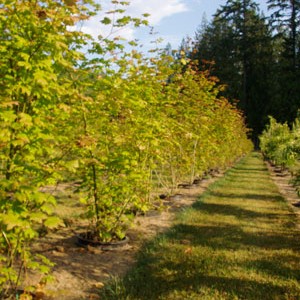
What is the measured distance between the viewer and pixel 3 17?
2967mm

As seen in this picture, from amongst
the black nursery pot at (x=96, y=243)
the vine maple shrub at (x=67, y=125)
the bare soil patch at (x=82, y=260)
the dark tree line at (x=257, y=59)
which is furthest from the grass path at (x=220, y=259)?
the dark tree line at (x=257, y=59)

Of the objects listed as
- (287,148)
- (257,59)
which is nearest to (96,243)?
(287,148)

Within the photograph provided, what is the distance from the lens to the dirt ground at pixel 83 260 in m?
3.58

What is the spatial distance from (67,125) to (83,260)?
163 centimetres

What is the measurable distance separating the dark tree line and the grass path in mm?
36335

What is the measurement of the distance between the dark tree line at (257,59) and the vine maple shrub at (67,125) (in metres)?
37.5

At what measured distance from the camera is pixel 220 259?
4.52 meters

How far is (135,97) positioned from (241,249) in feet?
8.22

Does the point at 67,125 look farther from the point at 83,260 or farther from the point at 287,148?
the point at 287,148

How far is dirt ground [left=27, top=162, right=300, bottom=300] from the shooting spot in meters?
3.58

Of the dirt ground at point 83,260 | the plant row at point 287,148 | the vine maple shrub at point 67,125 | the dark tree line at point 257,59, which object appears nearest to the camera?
the vine maple shrub at point 67,125

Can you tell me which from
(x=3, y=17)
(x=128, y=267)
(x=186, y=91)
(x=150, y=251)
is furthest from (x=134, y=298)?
(x=186, y=91)

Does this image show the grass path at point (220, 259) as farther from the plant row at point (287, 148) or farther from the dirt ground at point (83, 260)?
the plant row at point (287, 148)

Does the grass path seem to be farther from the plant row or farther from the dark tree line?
the dark tree line
